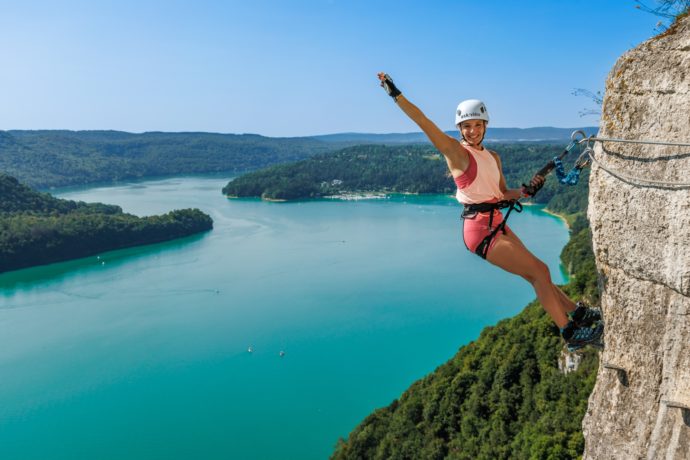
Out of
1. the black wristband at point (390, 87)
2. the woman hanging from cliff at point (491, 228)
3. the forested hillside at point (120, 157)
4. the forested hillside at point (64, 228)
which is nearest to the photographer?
the black wristband at point (390, 87)

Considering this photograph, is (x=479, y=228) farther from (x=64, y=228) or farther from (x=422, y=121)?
(x=64, y=228)

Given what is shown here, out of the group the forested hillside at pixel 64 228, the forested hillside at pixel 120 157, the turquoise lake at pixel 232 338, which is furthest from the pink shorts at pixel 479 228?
the forested hillside at pixel 120 157

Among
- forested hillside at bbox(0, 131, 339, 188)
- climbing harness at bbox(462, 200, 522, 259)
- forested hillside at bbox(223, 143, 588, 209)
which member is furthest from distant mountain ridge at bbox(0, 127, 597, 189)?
climbing harness at bbox(462, 200, 522, 259)

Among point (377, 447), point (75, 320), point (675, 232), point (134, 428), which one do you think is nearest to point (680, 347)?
point (675, 232)

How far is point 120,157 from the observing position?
516 ft

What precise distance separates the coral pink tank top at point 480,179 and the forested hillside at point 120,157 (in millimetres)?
125170

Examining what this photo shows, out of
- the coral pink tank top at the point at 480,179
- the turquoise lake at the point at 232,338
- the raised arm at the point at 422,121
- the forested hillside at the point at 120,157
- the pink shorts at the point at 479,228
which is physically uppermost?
the forested hillside at the point at 120,157

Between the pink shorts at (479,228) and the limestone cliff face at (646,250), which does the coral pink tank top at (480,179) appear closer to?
the pink shorts at (479,228)

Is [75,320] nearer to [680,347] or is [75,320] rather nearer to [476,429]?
[476,429]

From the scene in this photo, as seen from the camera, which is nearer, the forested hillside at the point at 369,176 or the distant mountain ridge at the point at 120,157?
the forested hillside at the point at 369,176

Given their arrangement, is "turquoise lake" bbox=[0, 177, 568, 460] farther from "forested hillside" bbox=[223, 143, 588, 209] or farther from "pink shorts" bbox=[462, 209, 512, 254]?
"forested hillside" bbox=[223, 143, 588, 209]

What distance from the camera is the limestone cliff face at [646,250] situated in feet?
7.45

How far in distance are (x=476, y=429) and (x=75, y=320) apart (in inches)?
1024

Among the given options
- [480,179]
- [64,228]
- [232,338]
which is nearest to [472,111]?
[480,179]
